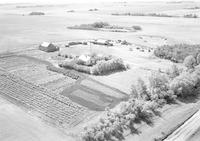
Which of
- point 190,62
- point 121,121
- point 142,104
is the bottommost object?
point 121,121

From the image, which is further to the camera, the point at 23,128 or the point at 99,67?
the point at 99,67

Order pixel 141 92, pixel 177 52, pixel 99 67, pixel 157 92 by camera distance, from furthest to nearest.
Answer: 1. pixel 177 52
2. pixel 99 67
3. pixel 141 92
4. pixel 157 92

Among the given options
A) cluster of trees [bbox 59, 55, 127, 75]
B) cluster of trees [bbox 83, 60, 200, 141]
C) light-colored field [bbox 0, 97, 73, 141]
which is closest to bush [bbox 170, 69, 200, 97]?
cluster of trees [bbox 83, 60, 200, 141]

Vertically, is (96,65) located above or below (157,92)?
above

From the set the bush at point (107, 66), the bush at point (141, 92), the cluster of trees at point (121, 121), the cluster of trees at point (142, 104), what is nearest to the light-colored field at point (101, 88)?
the bush at point (141, 92)

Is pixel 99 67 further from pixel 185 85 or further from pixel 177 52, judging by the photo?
pixel 177 52

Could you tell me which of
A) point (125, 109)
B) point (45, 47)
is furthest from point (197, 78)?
point (45, 47)

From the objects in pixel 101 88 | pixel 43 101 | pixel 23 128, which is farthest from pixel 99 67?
pixel 23 128

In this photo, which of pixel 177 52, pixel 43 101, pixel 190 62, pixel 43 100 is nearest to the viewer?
pixel 43 101

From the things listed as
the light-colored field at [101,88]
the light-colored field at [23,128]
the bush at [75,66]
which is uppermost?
the bush at [75,66]

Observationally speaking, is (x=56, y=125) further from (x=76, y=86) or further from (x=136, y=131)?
(x=76, y=86)

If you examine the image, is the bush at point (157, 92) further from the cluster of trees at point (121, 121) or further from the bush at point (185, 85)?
the cluster of trees at point (121, 121)
